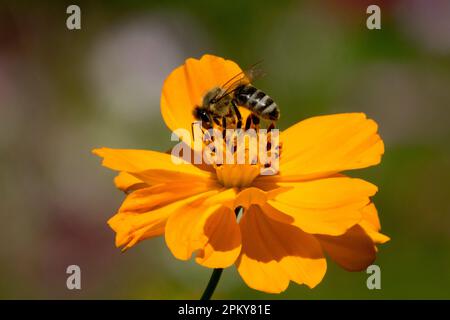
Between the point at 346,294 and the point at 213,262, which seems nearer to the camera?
the point at 213,262

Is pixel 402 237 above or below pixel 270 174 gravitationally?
below

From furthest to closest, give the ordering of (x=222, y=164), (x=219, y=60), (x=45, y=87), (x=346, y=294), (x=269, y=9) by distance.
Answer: (x=269, y=9)
(x=45, y=87)
(x=346, y=294)
(x=219, y=60)
(x=222, y=164)

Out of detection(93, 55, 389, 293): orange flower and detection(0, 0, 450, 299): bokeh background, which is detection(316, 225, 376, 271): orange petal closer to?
detection(93, 55, 389, 293): orange flower

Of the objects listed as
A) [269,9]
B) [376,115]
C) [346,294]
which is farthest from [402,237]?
[269,9]

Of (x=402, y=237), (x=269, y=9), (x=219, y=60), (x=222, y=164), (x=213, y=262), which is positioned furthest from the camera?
(x=269, y=9)

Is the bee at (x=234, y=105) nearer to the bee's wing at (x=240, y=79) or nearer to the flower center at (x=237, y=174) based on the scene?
the bee's wing at (x=240, y=79)

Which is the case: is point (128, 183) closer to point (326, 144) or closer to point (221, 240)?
point (221, 240)

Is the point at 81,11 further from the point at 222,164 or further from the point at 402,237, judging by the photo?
the point at 222,164
